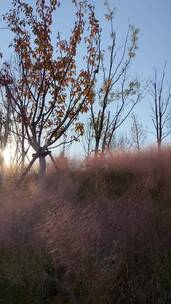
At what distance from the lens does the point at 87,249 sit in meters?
4.22

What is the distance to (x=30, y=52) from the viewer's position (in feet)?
24.8

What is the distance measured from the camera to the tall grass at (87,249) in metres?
3.84

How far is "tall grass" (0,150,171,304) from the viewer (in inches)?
151

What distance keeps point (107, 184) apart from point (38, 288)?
3.12 m

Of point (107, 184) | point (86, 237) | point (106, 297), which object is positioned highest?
point (107, 184)

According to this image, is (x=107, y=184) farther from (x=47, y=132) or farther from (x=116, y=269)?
(x=116, y=269)

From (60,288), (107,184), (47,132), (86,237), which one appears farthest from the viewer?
(47,132)

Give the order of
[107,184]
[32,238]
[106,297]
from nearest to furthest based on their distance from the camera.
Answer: [106,297], [32,238], [107,184]

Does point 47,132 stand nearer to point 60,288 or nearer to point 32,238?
point 32,238

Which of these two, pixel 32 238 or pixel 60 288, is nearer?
pixel 60 288

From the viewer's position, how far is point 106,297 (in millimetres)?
3725

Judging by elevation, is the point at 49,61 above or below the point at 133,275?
above

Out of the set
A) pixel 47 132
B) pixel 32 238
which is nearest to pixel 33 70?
pixel 47 132

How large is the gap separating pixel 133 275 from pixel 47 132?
4.71m
